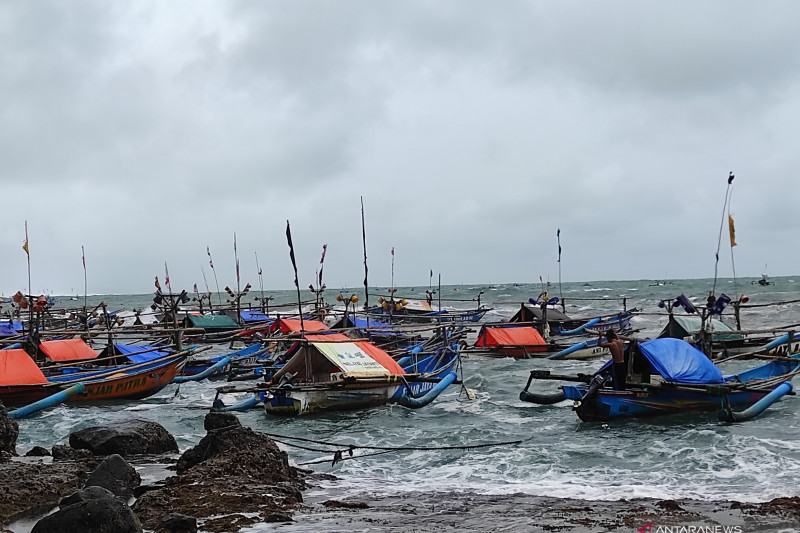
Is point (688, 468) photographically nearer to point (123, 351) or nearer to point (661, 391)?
point (661, 391)

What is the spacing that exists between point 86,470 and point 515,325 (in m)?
25.1

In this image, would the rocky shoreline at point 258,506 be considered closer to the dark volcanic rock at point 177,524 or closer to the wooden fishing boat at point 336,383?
the dark volcanic rock at point 177,524

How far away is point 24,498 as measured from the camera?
10.2 meters

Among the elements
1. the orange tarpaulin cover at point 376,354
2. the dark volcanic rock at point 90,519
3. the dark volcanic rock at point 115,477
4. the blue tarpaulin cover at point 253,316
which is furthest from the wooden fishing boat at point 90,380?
the blue tarpaulin cover at point 253,316

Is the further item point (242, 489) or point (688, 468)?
point (688, 468)

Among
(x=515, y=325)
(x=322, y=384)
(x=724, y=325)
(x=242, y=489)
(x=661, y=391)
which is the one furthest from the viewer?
(x=515, y=325)

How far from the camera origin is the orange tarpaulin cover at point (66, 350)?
2450 centimetres

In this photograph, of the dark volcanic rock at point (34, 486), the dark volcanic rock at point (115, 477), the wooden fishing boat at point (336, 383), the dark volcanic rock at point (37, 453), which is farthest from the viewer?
the wooden fishing boat at point (336, 383)

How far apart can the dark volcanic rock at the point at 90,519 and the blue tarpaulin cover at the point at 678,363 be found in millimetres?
12215

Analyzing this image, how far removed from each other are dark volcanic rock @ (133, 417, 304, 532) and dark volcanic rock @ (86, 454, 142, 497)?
52 centimetres

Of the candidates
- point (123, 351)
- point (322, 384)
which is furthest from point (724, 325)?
point (123, 351)

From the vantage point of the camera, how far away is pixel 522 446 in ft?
50.0

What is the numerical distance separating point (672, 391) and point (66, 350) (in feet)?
60.8
